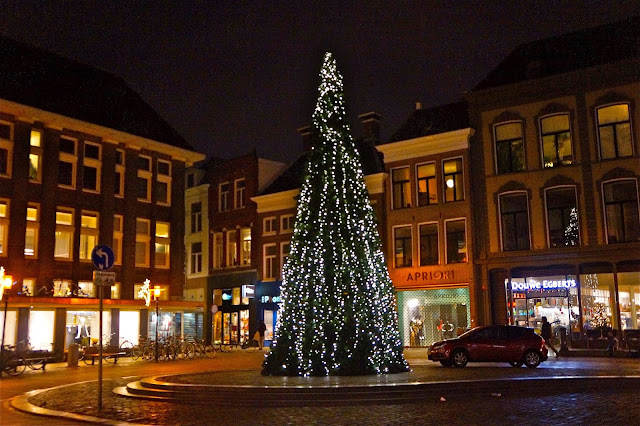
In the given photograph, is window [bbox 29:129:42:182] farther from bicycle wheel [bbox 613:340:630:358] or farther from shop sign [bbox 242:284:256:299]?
bicycle wheel [bbox 613:340:630:358]

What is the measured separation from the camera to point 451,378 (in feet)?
56.0

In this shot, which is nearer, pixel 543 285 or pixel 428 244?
pixel 543 285

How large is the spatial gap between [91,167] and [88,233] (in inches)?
154

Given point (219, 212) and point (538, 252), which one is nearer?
point (538, 252)

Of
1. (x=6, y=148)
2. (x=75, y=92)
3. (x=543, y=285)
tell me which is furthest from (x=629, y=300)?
(x=75, y=92)

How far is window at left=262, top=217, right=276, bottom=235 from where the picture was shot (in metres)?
45.7

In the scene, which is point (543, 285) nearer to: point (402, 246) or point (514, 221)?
point (514, 221)

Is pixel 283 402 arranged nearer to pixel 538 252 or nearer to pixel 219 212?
pixel 538 252

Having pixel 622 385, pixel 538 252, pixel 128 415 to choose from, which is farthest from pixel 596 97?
pixel 128 415

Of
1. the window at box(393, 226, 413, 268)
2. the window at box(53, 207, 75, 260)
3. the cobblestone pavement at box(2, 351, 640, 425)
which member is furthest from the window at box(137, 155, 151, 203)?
the cobblestone pavement at box(2, 351, 640, 425)

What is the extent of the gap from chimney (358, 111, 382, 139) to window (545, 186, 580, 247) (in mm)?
13413

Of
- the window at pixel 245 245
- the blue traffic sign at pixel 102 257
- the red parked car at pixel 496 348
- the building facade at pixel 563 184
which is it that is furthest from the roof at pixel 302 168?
the blue traffic sign at pixel 102 257

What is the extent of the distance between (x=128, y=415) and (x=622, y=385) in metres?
11.5

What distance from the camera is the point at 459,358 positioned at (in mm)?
23078
